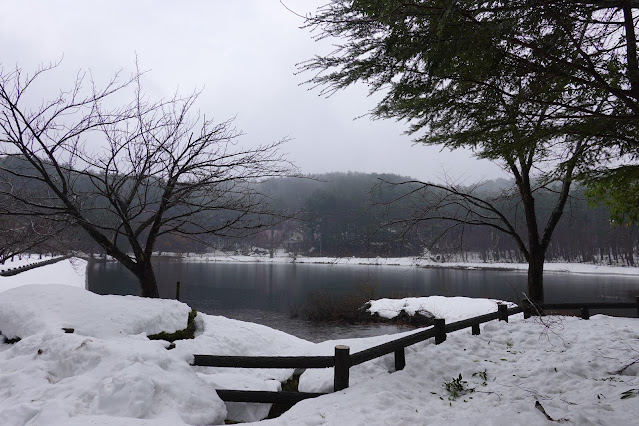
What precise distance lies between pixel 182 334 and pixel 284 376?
8.04 ft

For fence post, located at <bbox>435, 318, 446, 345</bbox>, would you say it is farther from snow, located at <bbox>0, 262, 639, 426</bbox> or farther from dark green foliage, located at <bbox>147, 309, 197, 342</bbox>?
dark green foliage, located at <bbox>147, 309, 197, 342</bbox>

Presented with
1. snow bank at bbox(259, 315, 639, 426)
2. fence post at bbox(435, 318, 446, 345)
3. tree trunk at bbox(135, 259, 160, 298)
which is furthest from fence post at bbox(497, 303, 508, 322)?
tree trunk at bbox(135, 259, 160, 298)

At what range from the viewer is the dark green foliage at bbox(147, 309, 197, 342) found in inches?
291

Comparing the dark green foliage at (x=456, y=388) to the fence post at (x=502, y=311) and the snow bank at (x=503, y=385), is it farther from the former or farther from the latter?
the fence post at (x=502, y=311)

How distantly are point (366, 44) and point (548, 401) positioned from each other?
522cm

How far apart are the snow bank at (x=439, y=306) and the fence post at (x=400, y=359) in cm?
1569

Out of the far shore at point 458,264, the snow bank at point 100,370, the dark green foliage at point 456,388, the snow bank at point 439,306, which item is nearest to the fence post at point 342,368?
the dark green foliage at point 456,388

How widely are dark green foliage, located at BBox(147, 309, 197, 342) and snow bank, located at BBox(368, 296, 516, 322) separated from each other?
15.7 meters

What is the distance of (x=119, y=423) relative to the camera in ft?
12.4

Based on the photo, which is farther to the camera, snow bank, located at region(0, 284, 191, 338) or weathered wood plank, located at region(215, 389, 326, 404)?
snow bank, located at region(0, 284, 191, 338)

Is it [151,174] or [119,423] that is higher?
[151,174]

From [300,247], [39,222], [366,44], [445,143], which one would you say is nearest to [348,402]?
[445,143]

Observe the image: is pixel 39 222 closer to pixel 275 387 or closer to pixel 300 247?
pixel 275 387

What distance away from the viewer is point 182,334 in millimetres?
7988
